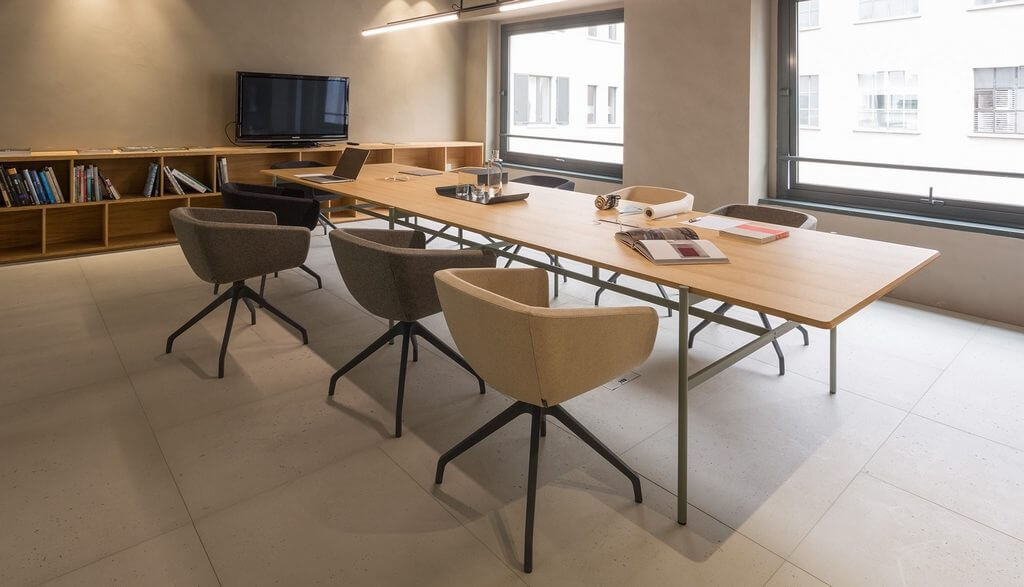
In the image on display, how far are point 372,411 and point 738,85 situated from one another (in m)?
4.00

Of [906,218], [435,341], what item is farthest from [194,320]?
[906,218]

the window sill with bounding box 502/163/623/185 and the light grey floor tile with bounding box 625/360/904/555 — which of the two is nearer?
the light grey floor tile with bounding box 625/360/904/555

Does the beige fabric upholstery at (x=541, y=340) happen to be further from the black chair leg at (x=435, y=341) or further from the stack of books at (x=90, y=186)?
the stack of books at (x=90, y=186)

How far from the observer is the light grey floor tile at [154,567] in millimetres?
1757

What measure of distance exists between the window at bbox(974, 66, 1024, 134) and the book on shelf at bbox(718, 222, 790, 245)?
2454 millimetres

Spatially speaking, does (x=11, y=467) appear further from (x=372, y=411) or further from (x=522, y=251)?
(x=522, y=251)

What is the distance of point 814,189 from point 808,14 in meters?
1.36

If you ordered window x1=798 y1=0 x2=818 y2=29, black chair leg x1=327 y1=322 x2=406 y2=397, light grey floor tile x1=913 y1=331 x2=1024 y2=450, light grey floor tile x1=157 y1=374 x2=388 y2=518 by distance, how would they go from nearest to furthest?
light grey floor tile x1=157 y1=374 x2=388 y2=518
light grey floor tile x1=913 y1=331 x2=1024 y2=450
black chair leg x1=327 y1=322 x2=406 y2=397
window x1=798 y1=0 x2=818 y2=29

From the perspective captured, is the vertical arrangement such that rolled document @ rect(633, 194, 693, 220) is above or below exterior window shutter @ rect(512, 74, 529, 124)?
below

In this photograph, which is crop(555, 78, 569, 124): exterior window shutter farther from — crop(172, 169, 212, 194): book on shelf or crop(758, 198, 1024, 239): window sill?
crop(172, 169, 212, 194): book on shelf

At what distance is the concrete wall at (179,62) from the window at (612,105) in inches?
93.6

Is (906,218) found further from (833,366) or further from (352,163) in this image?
(352,163)

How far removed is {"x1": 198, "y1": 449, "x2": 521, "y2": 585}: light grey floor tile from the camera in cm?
179

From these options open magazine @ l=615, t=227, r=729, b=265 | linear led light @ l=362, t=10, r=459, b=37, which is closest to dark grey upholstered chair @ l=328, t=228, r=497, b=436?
open magazine @ l=615, t=227, r=729, b=265
